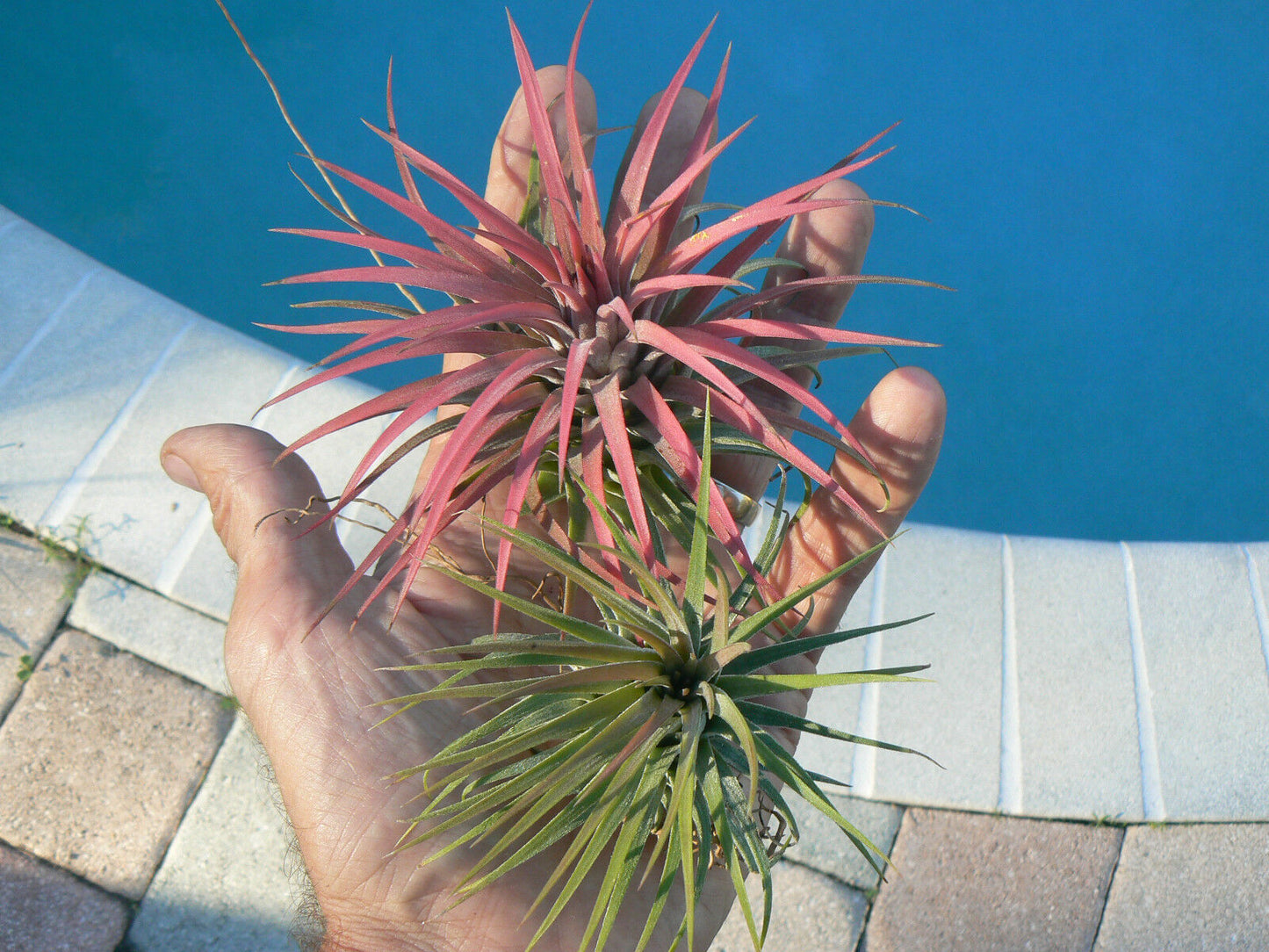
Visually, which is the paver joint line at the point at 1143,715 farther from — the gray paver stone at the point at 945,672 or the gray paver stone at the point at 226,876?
the gray paver stone at the point at 226,876

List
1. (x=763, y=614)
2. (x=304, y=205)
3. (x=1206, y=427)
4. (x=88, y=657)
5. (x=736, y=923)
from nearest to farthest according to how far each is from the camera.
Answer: (x=763, y=614) < (x=736, y=923) < (x=88, y=657) < (x=1206, y=427) < (x=304, y=205)

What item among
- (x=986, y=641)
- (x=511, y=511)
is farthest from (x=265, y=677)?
(x=986, y=641)

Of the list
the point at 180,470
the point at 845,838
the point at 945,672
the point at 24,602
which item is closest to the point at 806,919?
the point at 845,838

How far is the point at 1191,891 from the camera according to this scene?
1.89 metres

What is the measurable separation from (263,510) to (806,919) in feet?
4.51

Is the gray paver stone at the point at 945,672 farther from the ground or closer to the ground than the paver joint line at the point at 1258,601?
closer to the ground

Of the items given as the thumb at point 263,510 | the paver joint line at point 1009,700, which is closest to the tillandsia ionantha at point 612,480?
the thumb at point 263,510

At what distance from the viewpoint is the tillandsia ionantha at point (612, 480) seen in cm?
97

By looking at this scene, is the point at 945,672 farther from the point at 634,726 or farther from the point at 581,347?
the point at 581,347

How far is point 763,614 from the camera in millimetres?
957

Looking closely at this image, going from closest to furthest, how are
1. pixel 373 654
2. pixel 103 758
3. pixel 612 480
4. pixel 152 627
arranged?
pixel 612 480, pixel 373 654, pixel 103 758, pixel 152 627

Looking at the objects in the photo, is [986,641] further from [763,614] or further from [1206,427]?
[1206,427]

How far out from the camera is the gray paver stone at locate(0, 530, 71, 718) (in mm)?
2039

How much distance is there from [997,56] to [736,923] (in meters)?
3.79
